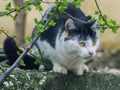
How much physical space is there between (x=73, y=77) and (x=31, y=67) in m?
0.43

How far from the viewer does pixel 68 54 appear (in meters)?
3.31

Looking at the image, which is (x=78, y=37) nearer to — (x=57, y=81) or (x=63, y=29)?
(x=63, y=29)

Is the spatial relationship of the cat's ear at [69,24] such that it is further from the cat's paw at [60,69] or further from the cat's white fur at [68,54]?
the cat's paw at [60,69]

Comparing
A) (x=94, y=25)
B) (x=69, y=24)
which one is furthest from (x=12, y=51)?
(x=94, y=25)

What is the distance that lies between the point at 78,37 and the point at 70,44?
2.8 inches

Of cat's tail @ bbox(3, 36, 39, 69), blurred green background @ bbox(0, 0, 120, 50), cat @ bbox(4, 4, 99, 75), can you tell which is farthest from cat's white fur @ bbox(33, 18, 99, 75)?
blurred green background @ bbox(0, 0, 120, 50)

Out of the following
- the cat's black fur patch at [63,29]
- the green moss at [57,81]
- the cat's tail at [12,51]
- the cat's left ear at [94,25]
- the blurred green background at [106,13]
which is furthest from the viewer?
the blurred green background at [106,13]

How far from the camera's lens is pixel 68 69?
3.43 meters

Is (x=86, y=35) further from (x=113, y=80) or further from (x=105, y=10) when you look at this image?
(x=105, y=10)

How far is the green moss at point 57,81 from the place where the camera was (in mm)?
2967

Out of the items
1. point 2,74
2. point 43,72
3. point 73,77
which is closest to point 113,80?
point 73,77

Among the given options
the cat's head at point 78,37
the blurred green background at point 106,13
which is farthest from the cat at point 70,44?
the blurred green background at point 106,13

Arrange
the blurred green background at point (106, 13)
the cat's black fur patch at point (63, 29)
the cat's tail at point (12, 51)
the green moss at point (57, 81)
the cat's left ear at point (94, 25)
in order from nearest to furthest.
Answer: the green moss at point (57, 81) < the cat's left ear at point (94, 25) < the cat's black fur patch at point (63, 29) < the cat's tail at point (12, 51) < the blurred green background at point (106, 13)

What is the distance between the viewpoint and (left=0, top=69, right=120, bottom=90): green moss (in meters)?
2.97
